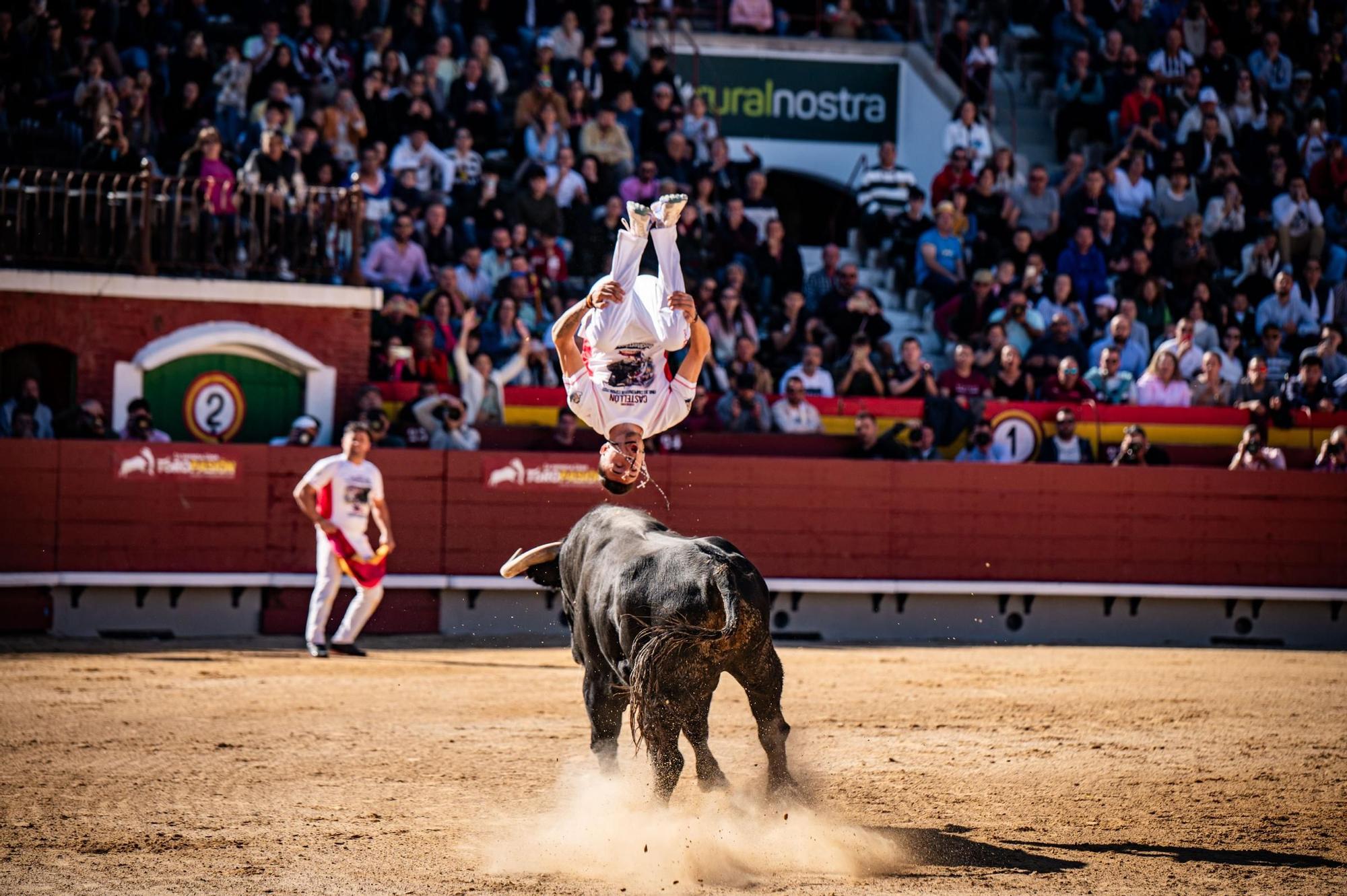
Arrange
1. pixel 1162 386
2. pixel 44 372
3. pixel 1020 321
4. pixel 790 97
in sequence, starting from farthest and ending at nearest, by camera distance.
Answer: pixel 790 97
pixel 1020 321
pixel 1162 386
pixel 44 372

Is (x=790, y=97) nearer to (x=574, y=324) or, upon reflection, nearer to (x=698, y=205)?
(x=698, y=205)

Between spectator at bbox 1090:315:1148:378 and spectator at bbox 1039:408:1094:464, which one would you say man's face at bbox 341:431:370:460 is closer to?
spectator at bbox 1039:408:1094:464

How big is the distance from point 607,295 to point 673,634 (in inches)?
62.8

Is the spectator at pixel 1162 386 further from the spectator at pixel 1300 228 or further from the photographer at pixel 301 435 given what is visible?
the photographer at pixel 301 435

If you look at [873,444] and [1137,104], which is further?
[1137,104]

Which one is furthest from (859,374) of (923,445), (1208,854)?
(1208,854)

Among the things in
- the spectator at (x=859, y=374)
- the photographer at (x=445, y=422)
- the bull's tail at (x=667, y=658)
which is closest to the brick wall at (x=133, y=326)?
the photographer at (x=445, y=422)

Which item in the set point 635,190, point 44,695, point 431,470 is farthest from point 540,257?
point 44,695

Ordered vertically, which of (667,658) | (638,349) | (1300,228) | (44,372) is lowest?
(667,658)

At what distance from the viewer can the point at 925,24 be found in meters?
Result: 19.1

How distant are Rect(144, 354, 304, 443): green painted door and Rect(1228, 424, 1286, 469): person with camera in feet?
25.4

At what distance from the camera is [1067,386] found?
13867mm

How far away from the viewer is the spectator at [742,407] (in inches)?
524

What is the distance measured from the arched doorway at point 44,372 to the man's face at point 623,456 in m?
7.79
